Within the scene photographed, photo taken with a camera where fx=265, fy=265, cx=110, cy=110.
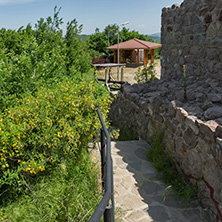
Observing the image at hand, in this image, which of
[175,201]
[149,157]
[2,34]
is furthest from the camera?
[2,34]

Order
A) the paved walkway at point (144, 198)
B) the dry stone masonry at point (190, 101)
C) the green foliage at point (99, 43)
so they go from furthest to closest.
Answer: the green foliage at point (99, 43), the dry stone masonry at point (190, 101), the paved walkway at point (144, 198)

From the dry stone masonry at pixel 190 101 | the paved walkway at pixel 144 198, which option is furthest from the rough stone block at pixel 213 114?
the paved walkway at pixel 144 198

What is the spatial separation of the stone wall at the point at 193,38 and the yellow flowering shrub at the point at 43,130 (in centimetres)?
291

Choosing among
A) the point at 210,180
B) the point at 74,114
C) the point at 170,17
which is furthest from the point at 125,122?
the point at 210,180

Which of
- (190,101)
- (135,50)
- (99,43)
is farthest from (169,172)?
(99,43)

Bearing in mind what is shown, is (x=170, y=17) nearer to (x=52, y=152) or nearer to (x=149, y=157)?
(x=149, y=157)

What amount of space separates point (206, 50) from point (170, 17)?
190cm

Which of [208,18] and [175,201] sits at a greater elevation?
[208,18]

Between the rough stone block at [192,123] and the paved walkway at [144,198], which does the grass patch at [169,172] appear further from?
the rough stone block at [192,123]

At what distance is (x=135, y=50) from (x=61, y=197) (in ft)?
99.2

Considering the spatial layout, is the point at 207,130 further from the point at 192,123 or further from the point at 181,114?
the point at 181,114

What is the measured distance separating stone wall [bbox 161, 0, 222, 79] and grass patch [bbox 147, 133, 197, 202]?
2.04 metres

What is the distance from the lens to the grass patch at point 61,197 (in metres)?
3.00

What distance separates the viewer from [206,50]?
19.6 ft
